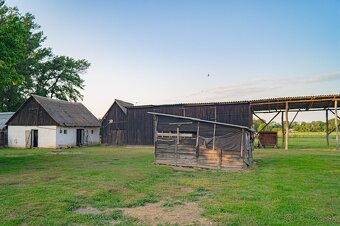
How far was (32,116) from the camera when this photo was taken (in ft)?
119

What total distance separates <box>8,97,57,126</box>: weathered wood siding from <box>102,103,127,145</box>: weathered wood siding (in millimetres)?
7340

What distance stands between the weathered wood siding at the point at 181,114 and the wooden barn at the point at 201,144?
13.4 metres

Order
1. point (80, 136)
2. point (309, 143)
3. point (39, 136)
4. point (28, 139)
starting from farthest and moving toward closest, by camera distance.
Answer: point (309, 143) < point (80, 136) < point (28, 139) < point (39, 136)

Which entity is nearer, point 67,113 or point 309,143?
point 67,113

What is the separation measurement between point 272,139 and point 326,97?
7.79 m

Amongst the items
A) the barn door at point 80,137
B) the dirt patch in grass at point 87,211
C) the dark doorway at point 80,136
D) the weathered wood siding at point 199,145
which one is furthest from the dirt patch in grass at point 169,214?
the dark doorway at point 80,136

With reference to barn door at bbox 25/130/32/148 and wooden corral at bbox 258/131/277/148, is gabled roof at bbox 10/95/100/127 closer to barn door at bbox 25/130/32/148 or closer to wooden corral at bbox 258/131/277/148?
barn door at bbox 25/130/32/148

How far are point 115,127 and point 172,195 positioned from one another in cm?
3001

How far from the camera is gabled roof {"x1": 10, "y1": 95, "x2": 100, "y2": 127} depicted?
35812 mm

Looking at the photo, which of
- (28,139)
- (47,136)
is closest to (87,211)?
(47,136)

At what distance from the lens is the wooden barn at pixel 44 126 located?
35031 millimetres

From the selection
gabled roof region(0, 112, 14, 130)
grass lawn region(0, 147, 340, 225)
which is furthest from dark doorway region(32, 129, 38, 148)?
grass lawn region(0, 147, 340, 225)

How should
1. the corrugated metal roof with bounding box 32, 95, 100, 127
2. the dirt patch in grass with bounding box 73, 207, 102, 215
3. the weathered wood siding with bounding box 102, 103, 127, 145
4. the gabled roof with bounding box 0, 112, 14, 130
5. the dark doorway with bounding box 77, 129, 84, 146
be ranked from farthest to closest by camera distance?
the dark doorway with bounding box 77, 129, 84, 146
the weathered wood siding with bounding box 102, 103, 127, 145
the gabled roof with bounding box 0, 112, 14, 130
the corrugated metal roof with bounding box 32, 95, 100, 127
the dirt patch in grass with bounding box 73, 207, 102, 215

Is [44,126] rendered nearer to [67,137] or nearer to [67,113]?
[67,137]
